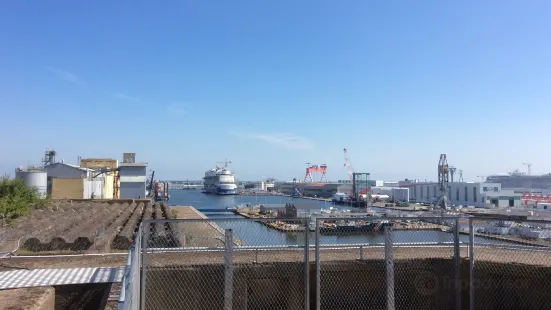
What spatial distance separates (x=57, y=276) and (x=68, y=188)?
3591 cm

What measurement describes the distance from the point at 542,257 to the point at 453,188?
96.0m

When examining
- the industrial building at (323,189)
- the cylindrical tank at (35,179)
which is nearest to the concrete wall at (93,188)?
the cylindrical tank at (35,179)

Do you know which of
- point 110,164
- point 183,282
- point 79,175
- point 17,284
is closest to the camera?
point 17,284

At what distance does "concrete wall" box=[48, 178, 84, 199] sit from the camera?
3916 cm

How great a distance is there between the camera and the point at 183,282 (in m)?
7.46

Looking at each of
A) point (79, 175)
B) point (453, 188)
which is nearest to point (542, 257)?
point (79, 175)

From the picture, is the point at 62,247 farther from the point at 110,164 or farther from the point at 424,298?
the point at 110,164

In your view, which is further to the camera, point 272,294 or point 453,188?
point 453,188

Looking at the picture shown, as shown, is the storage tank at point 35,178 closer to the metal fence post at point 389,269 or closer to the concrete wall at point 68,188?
the concrete wall at point 68,188

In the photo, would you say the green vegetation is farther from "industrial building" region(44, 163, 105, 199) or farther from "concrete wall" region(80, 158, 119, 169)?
"concrete wall" region(80, 158, 119, 169)

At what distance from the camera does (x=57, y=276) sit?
23.4ft

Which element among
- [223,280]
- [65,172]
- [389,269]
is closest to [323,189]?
[65,172]

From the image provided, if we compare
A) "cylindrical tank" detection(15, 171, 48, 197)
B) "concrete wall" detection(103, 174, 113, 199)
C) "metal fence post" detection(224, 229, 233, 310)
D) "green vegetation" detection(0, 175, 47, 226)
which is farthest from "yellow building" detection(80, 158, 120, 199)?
"metal fence post" detection(224, 229, 233, 310)

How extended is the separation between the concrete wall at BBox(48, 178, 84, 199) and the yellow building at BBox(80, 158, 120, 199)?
9.75 m
